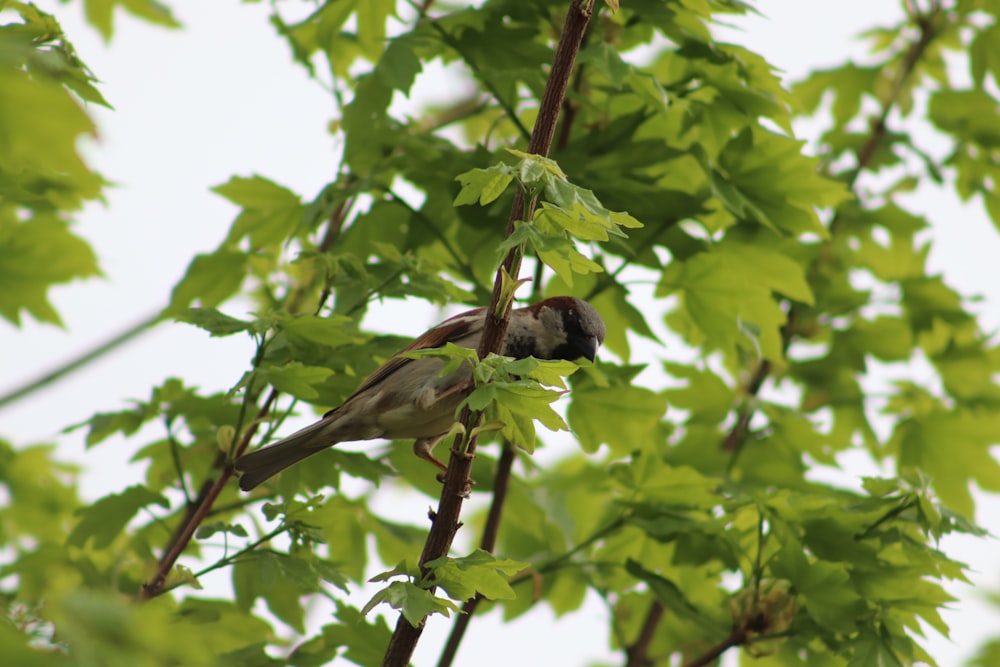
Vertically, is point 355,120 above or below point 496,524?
above

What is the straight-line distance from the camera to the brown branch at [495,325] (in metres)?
1.92

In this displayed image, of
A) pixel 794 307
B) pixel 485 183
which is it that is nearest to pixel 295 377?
pixel 485 183

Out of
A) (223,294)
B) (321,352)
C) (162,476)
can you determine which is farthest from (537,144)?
(162,476)

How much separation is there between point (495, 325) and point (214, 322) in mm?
735

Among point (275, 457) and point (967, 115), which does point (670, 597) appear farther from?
point (967, 115)

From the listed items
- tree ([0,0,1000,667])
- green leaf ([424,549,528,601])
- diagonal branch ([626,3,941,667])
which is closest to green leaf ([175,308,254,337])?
tree ([0,0,1000,667])

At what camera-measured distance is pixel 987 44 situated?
4.09 m

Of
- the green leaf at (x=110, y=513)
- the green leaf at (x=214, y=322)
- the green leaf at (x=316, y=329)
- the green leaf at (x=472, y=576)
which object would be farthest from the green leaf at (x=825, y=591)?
the green leaf at (x=110, y=513)

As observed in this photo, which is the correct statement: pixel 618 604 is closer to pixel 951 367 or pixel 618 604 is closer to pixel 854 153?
pixel 951 367

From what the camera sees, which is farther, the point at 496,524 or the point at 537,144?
the point at 496,524

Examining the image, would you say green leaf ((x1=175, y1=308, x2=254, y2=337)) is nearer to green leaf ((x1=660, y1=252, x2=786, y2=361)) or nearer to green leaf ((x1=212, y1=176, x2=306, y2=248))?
green leaf ((x1=212, y1=176, x2=306, y2=248))

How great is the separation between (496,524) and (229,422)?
0.81 m

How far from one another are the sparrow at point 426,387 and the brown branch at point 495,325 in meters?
0.90

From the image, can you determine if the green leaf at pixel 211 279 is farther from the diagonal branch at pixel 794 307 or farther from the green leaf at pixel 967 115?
the green leaf at pixel 967 115
